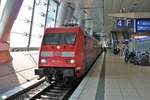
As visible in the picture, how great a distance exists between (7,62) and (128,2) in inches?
435

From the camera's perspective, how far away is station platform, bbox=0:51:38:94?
1282 cm

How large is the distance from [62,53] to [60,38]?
0.92 m

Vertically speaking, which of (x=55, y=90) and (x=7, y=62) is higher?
(x=7, y=62)

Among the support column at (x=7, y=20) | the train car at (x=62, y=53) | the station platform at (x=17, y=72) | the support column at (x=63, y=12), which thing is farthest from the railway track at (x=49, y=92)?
the support column at (x=63, y=12)

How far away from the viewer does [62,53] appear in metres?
13.5

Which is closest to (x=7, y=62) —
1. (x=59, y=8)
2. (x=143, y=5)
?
(x=59, y=8)

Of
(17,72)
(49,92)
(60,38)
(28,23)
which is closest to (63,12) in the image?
(28,23)

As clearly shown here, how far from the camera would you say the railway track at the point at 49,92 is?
11.2 m

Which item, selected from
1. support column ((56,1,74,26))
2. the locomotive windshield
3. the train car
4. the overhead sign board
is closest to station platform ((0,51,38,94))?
the train car

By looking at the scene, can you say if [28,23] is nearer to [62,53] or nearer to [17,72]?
[17,72]

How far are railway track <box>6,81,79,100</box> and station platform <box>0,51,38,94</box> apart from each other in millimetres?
694

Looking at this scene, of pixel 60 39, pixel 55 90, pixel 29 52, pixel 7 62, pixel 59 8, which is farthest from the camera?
pixel 59 8

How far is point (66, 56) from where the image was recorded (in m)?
13.4

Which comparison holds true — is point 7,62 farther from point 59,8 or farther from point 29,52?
point 59,8
